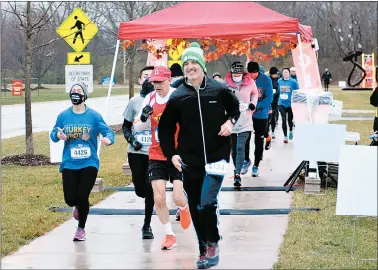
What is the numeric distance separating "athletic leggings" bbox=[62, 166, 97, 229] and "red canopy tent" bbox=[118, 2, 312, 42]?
3.95 metres

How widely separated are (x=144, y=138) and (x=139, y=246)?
3.97ft

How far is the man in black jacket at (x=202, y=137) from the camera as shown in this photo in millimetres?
7703

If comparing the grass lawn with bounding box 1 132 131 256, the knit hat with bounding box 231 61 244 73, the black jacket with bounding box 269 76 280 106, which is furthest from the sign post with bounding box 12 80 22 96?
the knit hat with bounding box 231 61 244 73

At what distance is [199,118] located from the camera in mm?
7695

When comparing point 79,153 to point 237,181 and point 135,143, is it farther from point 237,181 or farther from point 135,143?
point 237,181

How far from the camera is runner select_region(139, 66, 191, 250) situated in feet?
28.5

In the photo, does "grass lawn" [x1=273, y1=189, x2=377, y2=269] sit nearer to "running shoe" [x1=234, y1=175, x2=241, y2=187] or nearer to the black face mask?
"running shoe" [x1=234, y1=175, x2=241, y2=187]

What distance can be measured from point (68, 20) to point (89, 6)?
47.5 ft

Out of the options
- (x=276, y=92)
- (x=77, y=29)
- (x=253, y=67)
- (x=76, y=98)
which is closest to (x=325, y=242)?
(x=76, y=98)

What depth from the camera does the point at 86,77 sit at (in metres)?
16.1

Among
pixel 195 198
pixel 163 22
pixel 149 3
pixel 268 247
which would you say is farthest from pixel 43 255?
pixel 149 3

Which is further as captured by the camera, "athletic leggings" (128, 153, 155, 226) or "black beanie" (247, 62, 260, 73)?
"black beanie" (247, 62, 260, 73)

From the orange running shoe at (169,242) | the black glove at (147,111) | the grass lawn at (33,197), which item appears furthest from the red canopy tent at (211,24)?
the orange running shoe at (169,242)

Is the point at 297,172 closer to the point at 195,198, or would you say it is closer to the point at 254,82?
the point at 254,82
